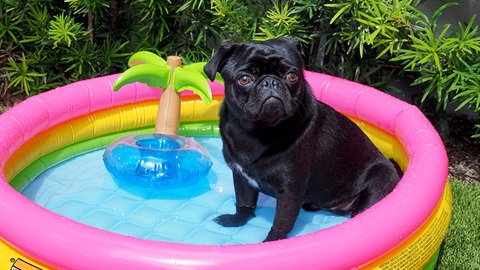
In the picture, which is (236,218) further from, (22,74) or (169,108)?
(22,74)

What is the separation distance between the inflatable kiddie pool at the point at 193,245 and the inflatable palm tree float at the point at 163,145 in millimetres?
354

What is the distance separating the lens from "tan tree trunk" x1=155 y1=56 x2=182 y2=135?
12.7 ft

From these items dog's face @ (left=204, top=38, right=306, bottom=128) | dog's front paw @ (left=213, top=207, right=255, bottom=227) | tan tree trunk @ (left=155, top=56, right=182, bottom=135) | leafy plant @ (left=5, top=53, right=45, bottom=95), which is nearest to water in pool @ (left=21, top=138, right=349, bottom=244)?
dog's front paw @ (left=213, top=207, right=255, bottom=227)

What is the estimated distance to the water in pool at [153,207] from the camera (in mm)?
3225

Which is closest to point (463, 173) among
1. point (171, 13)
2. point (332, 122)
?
point (332, 122)

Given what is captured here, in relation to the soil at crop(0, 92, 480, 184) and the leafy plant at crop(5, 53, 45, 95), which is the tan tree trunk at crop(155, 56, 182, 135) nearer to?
the leafy plant at crop(5, 53, 45, 95)

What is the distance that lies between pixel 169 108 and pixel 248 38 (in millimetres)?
836

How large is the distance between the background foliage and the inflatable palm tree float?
67 centimetres

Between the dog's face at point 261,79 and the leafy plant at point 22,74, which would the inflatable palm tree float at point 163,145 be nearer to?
the dog's face at point 261,79

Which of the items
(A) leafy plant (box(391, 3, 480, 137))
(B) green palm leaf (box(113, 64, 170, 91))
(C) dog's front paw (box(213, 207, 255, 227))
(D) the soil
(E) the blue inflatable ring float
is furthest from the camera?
(D) the soil

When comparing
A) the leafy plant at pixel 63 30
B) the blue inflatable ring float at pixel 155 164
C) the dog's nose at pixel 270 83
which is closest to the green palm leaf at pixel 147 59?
the blue inflatable ring float at pixel 155 164

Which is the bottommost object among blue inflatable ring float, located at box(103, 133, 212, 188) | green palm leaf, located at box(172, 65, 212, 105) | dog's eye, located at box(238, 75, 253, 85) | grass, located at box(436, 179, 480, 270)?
grass, located at box(436, 179, 480, 270)

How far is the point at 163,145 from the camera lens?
370 cm

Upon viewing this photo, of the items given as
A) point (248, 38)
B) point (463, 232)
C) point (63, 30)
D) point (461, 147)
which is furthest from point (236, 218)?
point (461, 147)
